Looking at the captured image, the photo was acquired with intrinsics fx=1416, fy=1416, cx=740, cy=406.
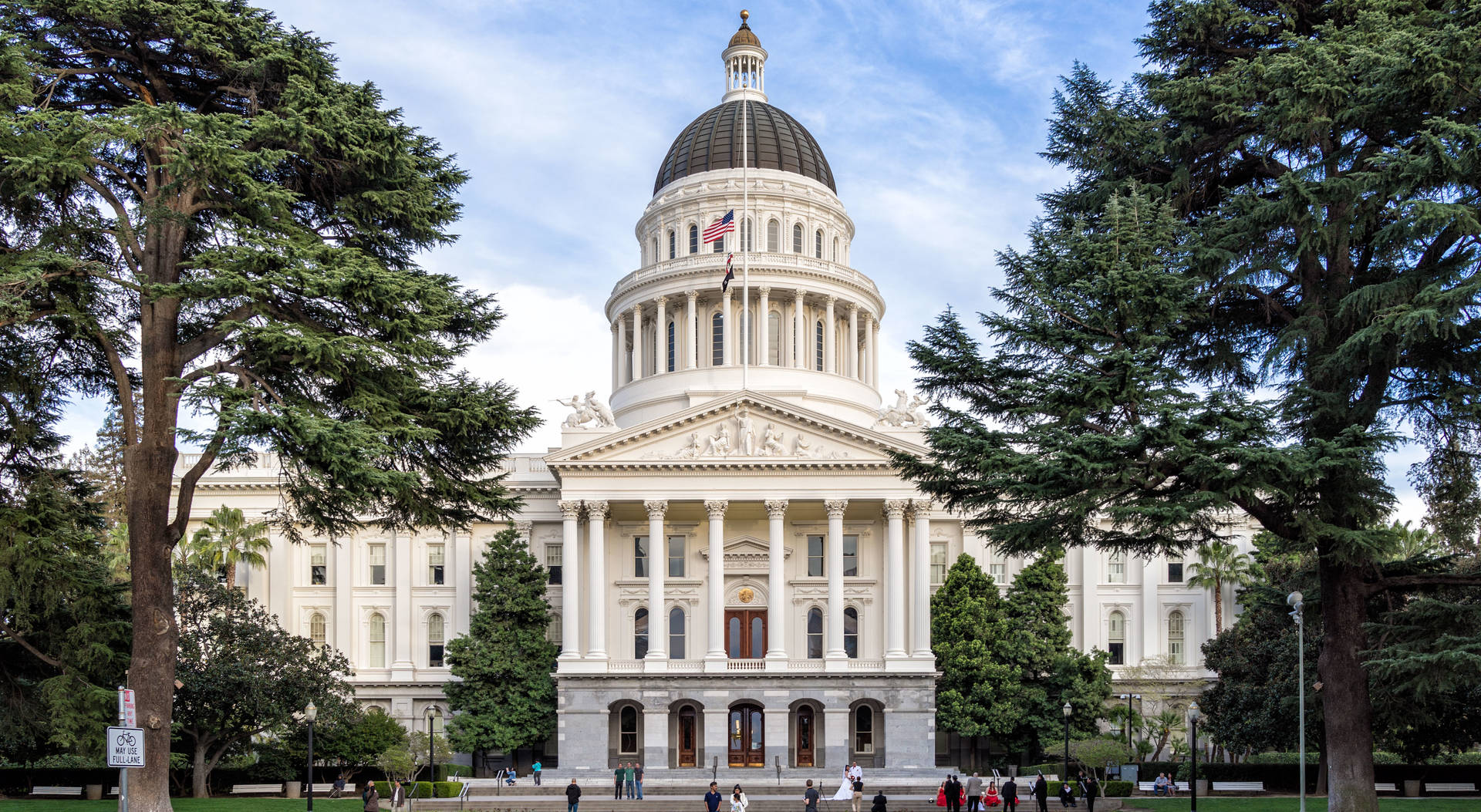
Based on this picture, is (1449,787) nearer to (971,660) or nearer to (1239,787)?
(1239,787)

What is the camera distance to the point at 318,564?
226 ft

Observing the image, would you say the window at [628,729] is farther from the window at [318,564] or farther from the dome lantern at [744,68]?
the dome lantern at [744,68]

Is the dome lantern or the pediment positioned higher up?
the dome lantern

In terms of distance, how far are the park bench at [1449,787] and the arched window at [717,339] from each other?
38379mm

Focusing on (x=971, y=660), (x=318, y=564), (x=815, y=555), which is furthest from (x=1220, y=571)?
(x=318, y=564)

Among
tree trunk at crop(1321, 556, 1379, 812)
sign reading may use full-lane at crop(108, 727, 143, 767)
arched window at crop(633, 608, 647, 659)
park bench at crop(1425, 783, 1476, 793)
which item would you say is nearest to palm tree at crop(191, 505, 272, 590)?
arched window at crop(633, 608, 647, 659)

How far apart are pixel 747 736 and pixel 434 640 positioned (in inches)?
697

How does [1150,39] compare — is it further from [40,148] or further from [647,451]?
[647,451]

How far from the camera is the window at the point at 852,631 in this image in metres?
63.1

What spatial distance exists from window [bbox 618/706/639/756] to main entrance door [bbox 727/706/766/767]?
445cm

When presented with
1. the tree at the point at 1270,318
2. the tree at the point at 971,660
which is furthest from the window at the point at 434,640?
the tree at the point at 1270,318

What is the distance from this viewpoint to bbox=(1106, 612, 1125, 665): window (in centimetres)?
6794

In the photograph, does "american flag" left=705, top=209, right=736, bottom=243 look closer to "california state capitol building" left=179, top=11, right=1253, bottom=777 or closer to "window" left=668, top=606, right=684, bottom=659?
"california state capitol building" left=179, top=11, right=1253, bottom=777

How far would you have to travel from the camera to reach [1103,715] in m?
57.6
